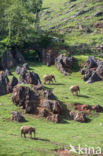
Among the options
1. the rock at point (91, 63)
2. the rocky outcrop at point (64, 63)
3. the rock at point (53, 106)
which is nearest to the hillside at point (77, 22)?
the rocky outcrop at point (64, 63)

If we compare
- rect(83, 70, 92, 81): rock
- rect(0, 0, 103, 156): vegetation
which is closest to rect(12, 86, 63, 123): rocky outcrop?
rect(0, 0, 103, 156): vegetation

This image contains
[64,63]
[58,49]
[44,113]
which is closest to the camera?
[44,113]

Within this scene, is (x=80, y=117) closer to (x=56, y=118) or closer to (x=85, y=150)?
(x=56, y=118)

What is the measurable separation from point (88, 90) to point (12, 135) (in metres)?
30.4

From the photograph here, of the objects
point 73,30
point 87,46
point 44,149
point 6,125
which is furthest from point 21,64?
point 44,149

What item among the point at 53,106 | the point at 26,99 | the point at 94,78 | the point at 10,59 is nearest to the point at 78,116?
the point at 53,106

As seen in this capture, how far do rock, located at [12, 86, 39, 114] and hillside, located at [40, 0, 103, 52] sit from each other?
49.9 meters

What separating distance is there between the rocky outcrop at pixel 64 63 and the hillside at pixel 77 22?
14300mm

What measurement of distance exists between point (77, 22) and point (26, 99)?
85331mm

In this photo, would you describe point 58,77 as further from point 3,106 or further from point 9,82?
point 3,106

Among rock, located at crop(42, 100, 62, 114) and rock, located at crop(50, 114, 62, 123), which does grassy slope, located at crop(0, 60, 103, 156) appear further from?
rock, located at crop(42, 100, 62, 114)

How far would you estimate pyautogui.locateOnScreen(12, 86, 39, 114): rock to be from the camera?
5624 centimetres

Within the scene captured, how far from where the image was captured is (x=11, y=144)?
3650 cm

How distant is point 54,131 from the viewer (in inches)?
1811
